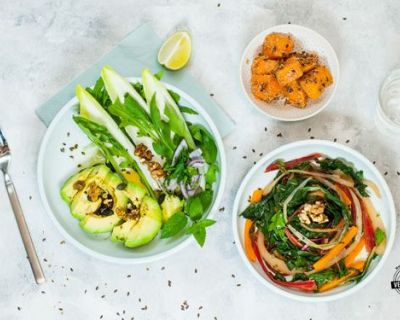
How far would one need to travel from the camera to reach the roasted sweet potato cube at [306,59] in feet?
6.48

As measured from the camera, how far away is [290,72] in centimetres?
193

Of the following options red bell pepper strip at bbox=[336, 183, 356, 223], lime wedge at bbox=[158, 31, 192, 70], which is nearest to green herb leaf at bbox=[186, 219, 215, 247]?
red bell pepper strip at bbox=[336, 183, 356, 223]

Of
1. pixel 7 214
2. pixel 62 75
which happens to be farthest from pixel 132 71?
pixel 7 214

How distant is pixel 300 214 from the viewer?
6.34 ft

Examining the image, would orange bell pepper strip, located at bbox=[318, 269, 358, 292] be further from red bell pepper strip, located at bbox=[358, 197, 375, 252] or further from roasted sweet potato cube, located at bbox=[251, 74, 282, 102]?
roasted sweet potato cube, located at bbox=[251, 74, 282, 102]

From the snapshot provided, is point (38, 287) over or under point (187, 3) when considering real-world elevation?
under

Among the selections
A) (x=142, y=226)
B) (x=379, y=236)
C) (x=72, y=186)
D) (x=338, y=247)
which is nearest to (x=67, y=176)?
(x=72, y=186)

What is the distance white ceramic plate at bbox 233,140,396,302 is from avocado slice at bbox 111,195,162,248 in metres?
0.27

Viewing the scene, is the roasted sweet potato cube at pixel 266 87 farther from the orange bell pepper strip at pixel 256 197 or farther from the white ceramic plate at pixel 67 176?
the orange bell pepper strip at pixel 256 197

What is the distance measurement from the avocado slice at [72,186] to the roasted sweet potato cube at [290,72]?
0.69 meters

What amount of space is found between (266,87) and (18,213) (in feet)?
3.11

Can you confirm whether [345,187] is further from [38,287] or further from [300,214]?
[38,287]

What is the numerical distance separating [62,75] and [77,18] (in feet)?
0.69

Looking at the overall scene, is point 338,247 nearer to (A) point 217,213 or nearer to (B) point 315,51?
(A) point 217,213
